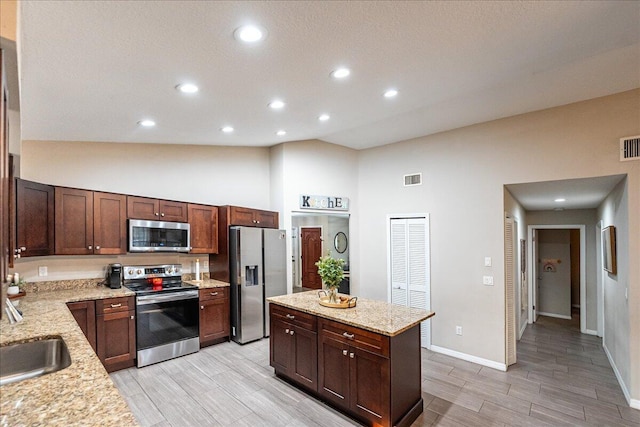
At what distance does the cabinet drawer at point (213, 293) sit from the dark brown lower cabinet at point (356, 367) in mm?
1587

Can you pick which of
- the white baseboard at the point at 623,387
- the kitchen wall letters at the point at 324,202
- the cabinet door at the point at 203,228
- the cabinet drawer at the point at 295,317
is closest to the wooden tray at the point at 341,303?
the cabinet drawer at the point at 295,317

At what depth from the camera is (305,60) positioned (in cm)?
241

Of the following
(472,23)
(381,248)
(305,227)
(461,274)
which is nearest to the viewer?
(472,23)

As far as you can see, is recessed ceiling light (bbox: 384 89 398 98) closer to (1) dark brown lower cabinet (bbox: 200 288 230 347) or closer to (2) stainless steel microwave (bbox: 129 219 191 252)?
(2) stainless steel microwave (bbox: 129 219 191 252)

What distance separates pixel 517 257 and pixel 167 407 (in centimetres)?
513

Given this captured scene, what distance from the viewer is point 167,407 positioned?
302 cm

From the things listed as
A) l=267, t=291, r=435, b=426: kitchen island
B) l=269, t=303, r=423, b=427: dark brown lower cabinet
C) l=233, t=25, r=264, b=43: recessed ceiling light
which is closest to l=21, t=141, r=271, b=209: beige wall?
l=267, t=291, r=435, b=426: kitchen island

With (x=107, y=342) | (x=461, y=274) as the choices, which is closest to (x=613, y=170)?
(x=461, y=274)

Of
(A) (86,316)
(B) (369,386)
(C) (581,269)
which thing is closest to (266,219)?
(A) (86,316)

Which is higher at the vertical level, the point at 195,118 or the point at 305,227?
the point at 195,118

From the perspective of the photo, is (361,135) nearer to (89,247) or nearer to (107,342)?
(89,247)

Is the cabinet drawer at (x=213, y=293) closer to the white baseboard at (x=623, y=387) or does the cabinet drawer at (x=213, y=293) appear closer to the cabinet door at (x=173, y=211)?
the cabinet door at (x=173, y=211)

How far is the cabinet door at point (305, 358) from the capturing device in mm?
3125

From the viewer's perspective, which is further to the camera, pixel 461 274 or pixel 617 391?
pixel 461 274
